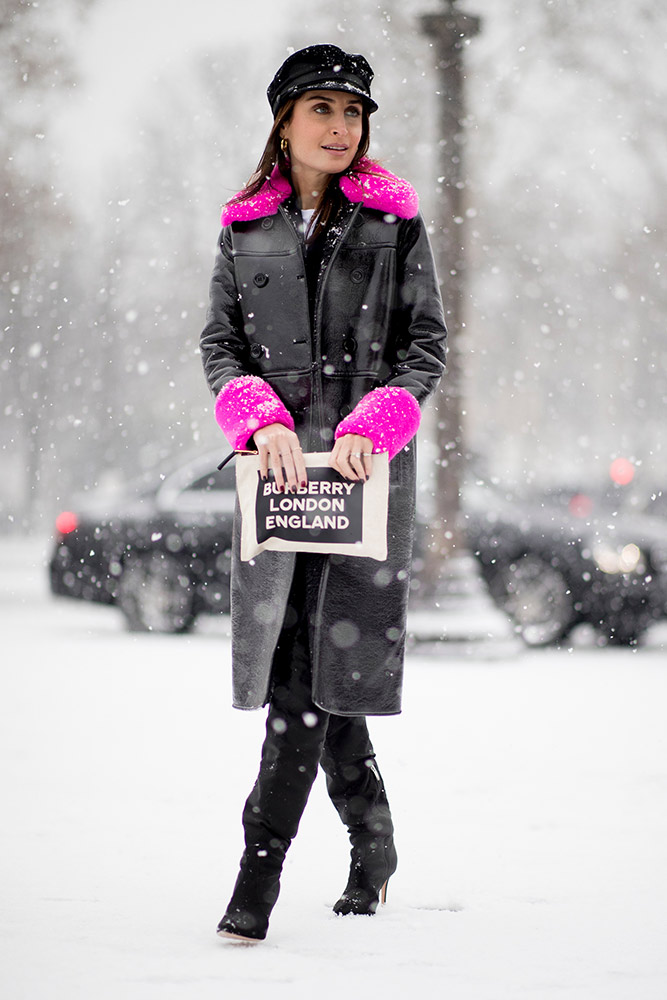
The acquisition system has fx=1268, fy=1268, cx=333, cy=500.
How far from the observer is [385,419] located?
2742 mm

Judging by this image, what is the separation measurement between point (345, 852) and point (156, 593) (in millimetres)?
6610

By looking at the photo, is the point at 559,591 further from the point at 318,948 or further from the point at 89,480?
the point at 89,480

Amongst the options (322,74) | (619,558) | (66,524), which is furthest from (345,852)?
(66,524)

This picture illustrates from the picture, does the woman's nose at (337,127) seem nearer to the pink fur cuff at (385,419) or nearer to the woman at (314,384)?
the woman at (314,384)

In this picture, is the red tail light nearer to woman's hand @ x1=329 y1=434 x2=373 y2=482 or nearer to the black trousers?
the black trousers

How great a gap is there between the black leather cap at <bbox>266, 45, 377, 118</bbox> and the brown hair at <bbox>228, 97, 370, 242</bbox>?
4 centimetres

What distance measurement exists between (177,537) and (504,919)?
7293 millimetres

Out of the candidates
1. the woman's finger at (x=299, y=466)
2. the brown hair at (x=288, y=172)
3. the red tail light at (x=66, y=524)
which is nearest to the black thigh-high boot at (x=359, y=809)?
the woman's finger at (x=299, y=466)

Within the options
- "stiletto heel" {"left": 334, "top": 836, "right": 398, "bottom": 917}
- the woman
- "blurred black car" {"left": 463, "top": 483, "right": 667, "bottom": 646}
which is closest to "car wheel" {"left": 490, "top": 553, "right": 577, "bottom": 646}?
"blurred black car" {"left": 463, "top": 483, "right": 667, "bottom": 646}

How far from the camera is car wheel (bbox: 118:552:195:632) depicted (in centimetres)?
1008

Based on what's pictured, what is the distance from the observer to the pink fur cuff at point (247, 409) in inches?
109

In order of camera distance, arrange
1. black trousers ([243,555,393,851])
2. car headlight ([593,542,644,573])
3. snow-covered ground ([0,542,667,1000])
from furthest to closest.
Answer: car headlight ([593,542,644,573]) → black trousers ([243,555,393,851]) → snow-covered ground ([0,542,667,1000])

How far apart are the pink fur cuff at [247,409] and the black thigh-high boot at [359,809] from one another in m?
0.73

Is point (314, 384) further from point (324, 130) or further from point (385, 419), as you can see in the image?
point (324, 130)
